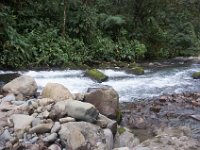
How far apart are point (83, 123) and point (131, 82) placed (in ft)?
20.3

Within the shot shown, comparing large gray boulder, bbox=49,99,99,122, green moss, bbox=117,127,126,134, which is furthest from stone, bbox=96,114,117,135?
green moss, bbox=117,127,126,134

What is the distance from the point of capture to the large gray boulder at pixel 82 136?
251 inches

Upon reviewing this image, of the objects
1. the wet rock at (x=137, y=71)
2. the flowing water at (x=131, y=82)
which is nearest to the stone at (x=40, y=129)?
the flowing water at (x=131, y=82)

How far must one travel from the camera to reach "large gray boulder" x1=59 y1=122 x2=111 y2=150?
20.9 ft

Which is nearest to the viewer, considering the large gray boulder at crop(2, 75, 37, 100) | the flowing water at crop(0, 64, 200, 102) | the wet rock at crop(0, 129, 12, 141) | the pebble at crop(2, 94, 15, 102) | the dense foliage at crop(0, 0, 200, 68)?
the wet rock at crop(0, 129, 12, 141)

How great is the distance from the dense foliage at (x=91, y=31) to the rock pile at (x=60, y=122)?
20.5ft

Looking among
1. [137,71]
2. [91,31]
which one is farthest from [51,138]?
[91,31]

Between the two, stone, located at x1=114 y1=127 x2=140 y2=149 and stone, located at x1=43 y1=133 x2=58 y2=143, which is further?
stone, located at x1=114 y1=127 x2=140 y2=149

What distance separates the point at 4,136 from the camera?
648 centimetres

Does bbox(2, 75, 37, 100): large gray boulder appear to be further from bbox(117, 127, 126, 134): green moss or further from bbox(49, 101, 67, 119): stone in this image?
bbox(117, 127, 126, 134): green moss

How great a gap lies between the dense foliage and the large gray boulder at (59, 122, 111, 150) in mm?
7651

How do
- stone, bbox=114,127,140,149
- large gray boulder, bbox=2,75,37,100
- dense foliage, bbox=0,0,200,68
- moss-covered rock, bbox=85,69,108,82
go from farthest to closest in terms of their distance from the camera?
dense foliage, bbox=0,0,200,68, moss-covered rock, bbox=85,69,108,82, large gray boulder, bbox=2,75,37,100, stone, bbox=114,127,140,149

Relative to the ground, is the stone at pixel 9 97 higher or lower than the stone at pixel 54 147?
higher

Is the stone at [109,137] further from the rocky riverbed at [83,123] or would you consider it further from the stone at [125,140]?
the stone at [125,140]
